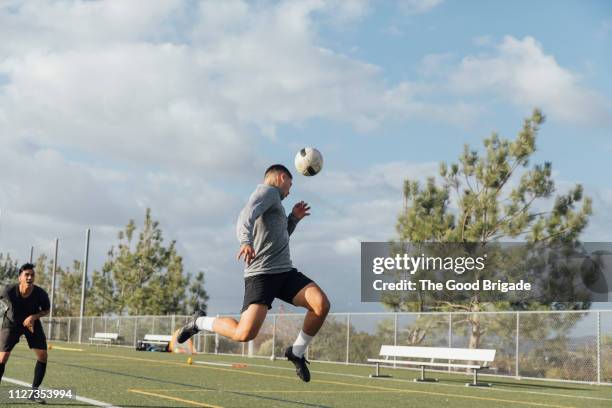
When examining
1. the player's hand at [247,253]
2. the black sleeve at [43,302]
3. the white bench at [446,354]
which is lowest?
the white bench at [446,354]

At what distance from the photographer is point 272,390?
14.6 m

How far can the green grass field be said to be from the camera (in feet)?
39.9

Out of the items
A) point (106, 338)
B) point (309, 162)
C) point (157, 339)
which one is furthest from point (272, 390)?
point (106, 338)

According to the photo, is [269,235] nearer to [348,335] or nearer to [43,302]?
[43,302]

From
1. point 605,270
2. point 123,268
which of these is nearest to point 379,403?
point 605,270

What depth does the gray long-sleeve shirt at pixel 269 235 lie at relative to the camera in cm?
814

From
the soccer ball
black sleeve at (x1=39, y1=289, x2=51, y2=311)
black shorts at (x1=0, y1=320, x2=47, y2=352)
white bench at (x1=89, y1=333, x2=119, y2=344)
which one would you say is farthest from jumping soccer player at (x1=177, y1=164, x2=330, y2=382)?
white bench at (x1=89, y1=333, x2=119, y2=344)

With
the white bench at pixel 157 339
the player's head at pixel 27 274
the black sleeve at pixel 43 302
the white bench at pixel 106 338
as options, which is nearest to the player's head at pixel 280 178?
the player's head at pixel 27 274

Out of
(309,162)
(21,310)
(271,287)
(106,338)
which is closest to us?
(271,287)

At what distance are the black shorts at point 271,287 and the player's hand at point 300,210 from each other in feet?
2.25

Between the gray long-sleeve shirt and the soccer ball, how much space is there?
87cm

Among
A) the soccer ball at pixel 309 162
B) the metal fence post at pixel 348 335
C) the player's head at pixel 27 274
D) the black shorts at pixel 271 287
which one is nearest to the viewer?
the black shorts at pixel 271 287

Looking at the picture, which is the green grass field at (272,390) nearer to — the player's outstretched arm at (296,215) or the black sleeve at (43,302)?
the black sleeve at (43,302)

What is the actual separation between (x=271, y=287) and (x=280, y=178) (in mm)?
1073
